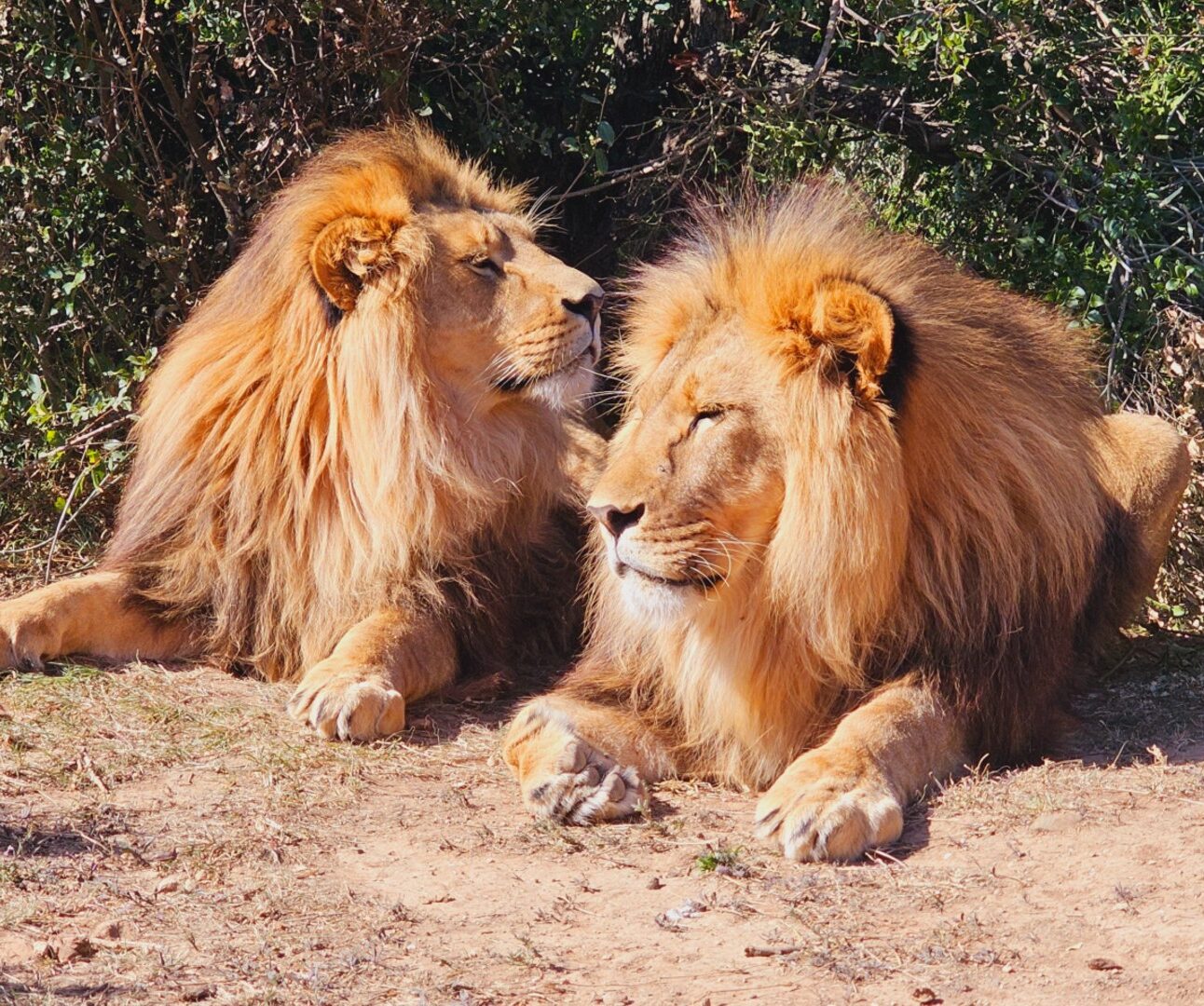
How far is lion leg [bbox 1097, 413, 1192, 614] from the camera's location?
4383mm

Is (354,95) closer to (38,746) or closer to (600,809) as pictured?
(38,746)

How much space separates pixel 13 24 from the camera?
218 inches

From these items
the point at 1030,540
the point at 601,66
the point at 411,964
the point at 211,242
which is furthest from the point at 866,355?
the point at 211,242

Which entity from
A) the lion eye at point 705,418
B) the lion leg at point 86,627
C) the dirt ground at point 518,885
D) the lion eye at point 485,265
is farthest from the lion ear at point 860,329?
the lion leg at point 86,627

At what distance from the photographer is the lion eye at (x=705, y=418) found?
342 cm

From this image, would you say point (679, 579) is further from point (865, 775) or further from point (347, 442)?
point (347, 442)

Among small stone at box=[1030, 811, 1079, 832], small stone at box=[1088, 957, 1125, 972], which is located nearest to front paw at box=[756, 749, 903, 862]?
small stone at box=[1030, 811, 1079, 832]

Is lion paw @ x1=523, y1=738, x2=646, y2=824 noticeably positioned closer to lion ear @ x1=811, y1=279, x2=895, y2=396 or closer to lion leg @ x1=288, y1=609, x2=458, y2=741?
lion leg @ x1=288, y1=609, x2=458, y2=741

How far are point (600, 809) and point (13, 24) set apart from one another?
3668 mm

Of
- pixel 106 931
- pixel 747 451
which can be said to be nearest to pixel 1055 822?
pixel 747 451

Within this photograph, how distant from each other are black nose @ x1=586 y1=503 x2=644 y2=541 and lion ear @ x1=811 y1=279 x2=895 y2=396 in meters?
0.51

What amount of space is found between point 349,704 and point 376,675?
0.16 metres

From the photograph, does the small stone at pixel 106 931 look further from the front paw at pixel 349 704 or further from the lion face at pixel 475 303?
the lion face at pixel 475 303

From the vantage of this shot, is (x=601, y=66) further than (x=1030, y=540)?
Yes
